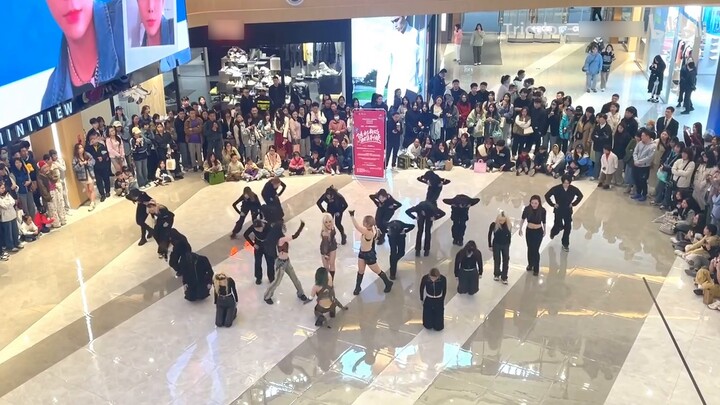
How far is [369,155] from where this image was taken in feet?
52.2

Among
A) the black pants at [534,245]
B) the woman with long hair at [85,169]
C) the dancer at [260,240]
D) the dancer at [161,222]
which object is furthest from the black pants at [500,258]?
the woman with long hair at [85,169]

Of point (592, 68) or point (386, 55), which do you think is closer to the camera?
point (386, 55)

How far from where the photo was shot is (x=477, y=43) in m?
27.4

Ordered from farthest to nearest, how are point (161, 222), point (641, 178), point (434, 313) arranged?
point (641, 178) → point (161, 222) → point (434, 313)

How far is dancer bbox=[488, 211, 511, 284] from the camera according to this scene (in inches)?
420

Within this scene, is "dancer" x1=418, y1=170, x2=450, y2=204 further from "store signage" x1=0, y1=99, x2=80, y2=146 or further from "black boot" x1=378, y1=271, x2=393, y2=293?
"store signage" x1=0, y1=99, x2=80, y2=146

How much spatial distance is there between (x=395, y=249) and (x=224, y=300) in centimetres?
303

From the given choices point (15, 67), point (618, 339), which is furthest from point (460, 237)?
point (15, 67)

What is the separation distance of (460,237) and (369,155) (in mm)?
4087

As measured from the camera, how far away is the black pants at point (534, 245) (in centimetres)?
1096

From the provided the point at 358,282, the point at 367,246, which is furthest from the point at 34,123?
the point at 358,282

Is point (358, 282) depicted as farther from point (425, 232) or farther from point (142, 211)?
point (142, 211)

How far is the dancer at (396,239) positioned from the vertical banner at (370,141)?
4697 mm

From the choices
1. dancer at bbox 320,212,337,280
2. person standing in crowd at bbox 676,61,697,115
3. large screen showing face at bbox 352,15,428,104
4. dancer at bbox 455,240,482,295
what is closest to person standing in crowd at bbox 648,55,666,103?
person standing in crowd at bbox 676,61,697,115
